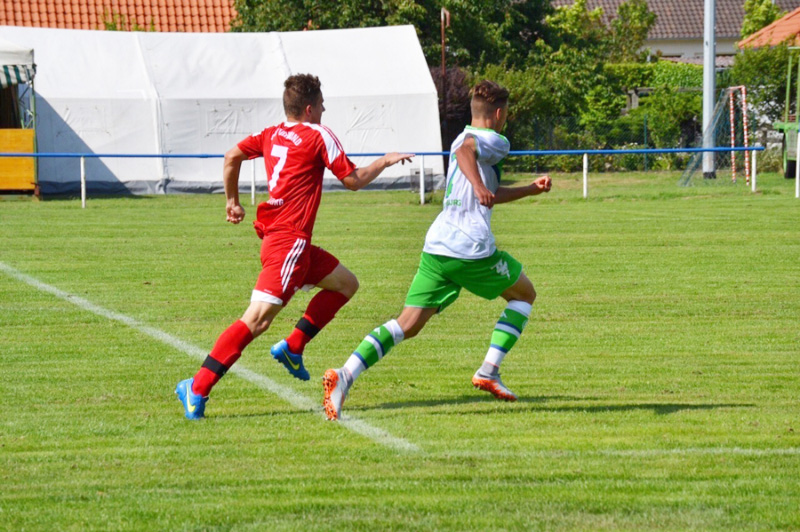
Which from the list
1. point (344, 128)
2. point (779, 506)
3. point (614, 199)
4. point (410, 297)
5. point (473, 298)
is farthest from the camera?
point (344, 128)

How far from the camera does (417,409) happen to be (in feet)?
22.4

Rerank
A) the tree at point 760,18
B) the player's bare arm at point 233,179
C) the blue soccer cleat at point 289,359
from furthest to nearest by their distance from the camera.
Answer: the tree at point 760,18 < the blue soccer cleat at point 289,359 < the player's bare arm at point 233,179

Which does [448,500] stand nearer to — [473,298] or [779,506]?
[779,506]

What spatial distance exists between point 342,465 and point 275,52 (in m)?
30.1

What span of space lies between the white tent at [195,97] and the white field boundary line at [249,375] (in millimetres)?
19421

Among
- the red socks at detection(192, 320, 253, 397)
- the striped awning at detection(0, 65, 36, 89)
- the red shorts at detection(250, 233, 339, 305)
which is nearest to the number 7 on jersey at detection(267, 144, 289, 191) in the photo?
the red shorts at detection(250, 233, 339, 305)

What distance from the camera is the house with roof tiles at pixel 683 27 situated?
7694cm

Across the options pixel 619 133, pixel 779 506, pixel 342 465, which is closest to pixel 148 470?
pixel 342 465

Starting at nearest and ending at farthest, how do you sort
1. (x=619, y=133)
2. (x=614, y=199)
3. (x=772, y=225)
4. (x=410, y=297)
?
(x=410, y=297) → (x=772, y=225) → (x=614, y=199) → (x=619, y=133)

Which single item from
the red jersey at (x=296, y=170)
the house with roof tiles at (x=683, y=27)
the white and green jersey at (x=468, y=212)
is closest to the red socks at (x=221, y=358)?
the red jersey at (x=296, y=170)

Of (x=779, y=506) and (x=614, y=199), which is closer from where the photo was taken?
(x=779, y=506)

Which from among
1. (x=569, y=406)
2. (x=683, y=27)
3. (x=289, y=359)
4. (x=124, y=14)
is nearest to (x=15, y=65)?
(x=124, y=14)

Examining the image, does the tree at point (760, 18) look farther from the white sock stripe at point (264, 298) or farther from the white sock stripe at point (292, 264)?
the white sock stripe at point (264, 298)

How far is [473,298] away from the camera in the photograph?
12.3 metres
